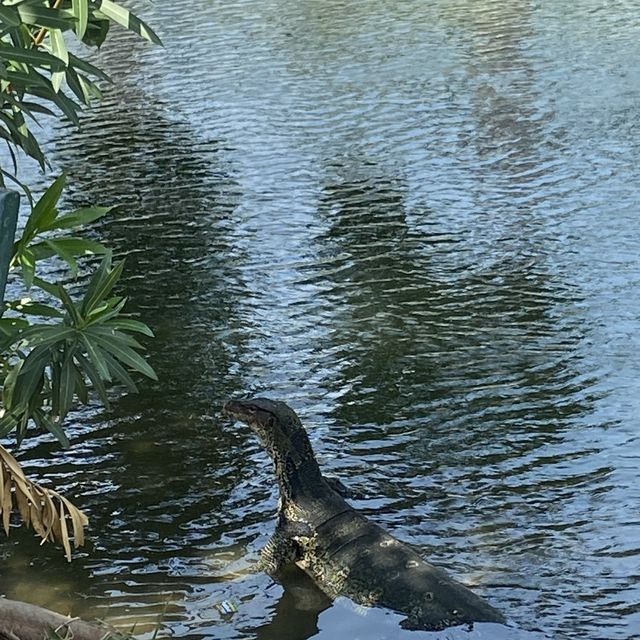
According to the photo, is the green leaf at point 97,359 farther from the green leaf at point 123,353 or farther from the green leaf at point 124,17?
the green leaf at point 124,17

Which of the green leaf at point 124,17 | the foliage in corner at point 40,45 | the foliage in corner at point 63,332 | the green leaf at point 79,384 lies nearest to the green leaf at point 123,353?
the foliage in corner at point 63,332

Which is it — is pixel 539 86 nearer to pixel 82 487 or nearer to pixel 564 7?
pixel 564 7

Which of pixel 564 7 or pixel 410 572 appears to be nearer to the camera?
pixel 410 572

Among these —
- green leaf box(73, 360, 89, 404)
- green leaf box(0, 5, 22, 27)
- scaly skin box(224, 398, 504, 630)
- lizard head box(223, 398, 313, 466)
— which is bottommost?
scaly skin box(224, 398, 504, 630)

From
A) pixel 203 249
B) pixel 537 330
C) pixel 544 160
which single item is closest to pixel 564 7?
pixel 544 160

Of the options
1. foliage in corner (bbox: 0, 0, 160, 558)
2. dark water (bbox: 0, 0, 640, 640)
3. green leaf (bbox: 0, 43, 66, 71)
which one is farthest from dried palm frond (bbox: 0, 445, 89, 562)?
green leaf (bbox: 0, 43, 66, 71)

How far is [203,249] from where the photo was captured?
11.2 m

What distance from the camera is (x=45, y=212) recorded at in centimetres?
546

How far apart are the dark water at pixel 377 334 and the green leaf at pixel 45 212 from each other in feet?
6.03

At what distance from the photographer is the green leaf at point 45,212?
541cm

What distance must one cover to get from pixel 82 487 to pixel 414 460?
1.91 m

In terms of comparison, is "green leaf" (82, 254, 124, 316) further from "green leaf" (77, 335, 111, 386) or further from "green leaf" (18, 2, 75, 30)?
"green leaf" (18, 2, 75, 30)

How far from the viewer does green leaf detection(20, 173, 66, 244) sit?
5.41m

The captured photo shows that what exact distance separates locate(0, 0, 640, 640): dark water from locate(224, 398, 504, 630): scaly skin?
12cm
